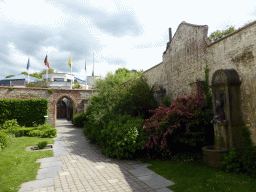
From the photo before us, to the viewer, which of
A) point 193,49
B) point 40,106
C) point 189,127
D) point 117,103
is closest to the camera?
point 189,127

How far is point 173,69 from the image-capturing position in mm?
10422

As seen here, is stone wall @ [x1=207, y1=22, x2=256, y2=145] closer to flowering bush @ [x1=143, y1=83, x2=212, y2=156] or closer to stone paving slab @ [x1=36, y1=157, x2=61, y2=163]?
flowering bush @ [x1=143, y1=83, x2=212, y2=156]

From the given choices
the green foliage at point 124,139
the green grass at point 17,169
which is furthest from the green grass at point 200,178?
the green grass at point 17,169

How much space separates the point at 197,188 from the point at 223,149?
79.5 inches

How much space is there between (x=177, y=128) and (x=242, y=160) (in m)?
2.46

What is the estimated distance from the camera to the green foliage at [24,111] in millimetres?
15791

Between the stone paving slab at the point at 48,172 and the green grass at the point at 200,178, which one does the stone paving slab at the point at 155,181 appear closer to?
the green grass at the point at 200,178

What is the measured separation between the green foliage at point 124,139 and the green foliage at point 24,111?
36.0ft

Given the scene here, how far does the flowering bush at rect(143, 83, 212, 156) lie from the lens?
22.7 ft

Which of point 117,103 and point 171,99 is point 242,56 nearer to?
point 171,99

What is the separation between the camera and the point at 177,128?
23.7ft

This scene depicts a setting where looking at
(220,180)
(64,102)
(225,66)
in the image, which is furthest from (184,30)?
(64,102)

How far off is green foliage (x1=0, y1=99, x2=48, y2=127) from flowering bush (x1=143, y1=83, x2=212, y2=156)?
12547mm

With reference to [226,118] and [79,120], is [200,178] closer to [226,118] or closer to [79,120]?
[226,118]
